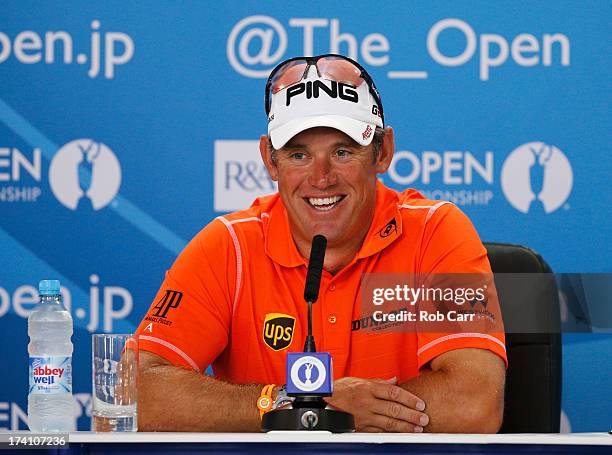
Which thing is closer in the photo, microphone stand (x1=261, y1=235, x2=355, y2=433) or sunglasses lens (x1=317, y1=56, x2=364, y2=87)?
microphone stand (x1=261, y1=235, x2=355, y2=433)

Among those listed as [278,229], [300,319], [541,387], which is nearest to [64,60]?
[278,229]

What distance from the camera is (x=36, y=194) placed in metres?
3.47

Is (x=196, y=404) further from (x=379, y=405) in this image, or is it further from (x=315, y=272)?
(x=315, y=272)

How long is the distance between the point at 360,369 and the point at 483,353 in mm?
331

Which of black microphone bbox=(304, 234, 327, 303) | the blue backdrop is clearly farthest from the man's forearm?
the blue backdrop

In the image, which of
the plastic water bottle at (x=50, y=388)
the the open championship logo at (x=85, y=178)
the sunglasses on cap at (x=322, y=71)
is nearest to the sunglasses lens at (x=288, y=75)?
the sunglasses on cap at (x=322, y=71)

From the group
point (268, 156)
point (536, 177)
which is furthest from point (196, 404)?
point (536, 177)

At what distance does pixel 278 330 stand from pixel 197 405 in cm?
34

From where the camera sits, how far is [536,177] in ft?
11.2

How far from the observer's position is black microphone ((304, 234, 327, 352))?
1.74m

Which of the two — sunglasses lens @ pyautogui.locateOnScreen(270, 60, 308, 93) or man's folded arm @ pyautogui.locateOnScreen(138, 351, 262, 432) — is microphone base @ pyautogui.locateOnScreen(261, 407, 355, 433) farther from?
sunglasses lens @ pyautogui.locateOnScreen(270, 60, 308, 93)

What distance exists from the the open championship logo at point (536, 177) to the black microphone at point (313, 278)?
167cm

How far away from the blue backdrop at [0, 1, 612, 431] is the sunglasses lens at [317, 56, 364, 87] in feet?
3.29

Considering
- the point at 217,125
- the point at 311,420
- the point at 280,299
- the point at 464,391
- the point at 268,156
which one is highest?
the point at 217,125
